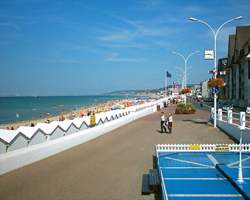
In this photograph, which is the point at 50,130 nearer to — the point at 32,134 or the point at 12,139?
the point at 32,134

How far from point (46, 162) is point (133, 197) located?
5.48m

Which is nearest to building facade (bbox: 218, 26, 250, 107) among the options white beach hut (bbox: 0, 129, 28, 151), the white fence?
the white fence

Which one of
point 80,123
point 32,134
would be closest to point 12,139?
point 32,134

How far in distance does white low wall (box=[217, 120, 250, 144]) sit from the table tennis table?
2742 millimetres

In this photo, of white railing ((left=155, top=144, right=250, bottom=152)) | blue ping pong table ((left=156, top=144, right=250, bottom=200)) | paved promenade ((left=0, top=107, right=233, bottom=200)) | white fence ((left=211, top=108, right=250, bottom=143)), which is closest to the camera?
blue ping pong table ((left=156, top=144, right=250, bottom=200))

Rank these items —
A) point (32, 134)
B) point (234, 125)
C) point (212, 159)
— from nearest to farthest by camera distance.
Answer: point (212, 159) < point (32, 134) < point (234, 125)

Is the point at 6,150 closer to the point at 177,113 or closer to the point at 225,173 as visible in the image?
the point at 225,173

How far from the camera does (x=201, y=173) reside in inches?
446

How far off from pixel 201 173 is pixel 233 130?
10712 mm

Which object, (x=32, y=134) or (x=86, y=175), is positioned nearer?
(x=86, y=175)

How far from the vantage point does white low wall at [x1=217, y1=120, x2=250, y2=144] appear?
18119 millimetres

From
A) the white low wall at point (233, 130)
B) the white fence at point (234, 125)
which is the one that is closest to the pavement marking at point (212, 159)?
the white fence at point (234, 125)

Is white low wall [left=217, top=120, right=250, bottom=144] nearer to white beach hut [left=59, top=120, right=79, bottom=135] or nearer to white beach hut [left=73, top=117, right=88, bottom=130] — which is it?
white beach hut [left=73, top=117, right=88, bottom=130]

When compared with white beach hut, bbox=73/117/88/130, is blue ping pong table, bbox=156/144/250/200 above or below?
below
